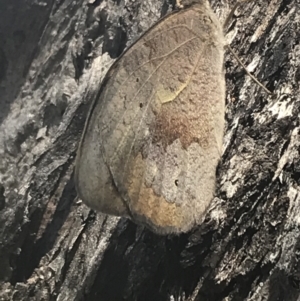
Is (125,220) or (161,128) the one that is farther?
(161,128)

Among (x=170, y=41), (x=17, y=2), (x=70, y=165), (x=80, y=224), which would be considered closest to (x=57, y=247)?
(x=80, y=224)

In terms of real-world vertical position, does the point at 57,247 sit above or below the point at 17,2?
below

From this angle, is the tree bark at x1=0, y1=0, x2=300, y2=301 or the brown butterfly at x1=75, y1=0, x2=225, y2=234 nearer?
the tree bark at x1=0, y1=0, x2=300, y2=301

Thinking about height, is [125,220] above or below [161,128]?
below

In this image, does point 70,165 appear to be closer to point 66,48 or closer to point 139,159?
point 139,159

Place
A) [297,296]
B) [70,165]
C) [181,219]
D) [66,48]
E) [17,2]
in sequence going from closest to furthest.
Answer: [297,296], [181,219], [70,165], [66,48], [17,2]
